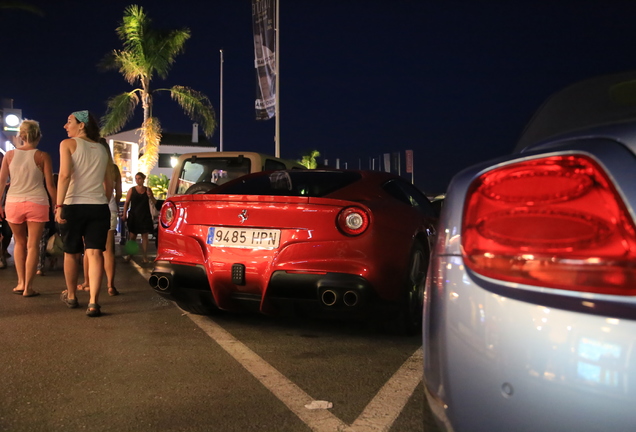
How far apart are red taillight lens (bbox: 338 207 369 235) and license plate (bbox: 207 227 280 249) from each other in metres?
0.48

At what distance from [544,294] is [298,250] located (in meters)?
2.97

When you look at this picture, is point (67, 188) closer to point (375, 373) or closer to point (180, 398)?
point (180, 398)

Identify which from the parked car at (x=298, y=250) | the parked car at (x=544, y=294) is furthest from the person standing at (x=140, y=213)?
→ the parked car at (x=544, y=294)

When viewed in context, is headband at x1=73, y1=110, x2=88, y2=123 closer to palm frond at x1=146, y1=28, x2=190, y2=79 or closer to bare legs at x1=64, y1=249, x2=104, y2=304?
bare legs at x1=64, y1=249, x2=104, y2=304

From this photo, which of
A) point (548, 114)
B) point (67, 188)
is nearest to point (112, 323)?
point (67, 188)

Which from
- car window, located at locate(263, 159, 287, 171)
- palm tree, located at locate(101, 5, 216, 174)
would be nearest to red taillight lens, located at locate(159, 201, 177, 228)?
car window, located at locate(263, 159, 287, 171)

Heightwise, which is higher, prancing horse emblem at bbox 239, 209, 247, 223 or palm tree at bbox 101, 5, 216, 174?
palm tree at bbox 101, 5, 216, 174

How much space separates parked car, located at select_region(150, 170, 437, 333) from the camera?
4137 millimetres

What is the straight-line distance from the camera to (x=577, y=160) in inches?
53.3

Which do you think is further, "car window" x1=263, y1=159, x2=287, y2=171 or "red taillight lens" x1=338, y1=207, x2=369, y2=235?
"car window" x1=263, y1=159, x2=287, y2=171

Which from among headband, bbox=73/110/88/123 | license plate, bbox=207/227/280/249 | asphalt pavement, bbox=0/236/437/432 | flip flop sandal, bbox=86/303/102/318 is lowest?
asphalt pavement, bbox=0/236/437/432

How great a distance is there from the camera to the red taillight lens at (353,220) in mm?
4172

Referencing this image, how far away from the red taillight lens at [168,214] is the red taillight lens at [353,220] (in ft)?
4.74

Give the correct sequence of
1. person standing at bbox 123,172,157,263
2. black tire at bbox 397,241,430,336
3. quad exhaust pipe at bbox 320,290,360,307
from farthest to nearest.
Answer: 1. person standing at bbox 123,172,157,263
2. black tire at bbox 397,241,430,336
3. quad exhaust pipe at bbox 320,290,360,307
